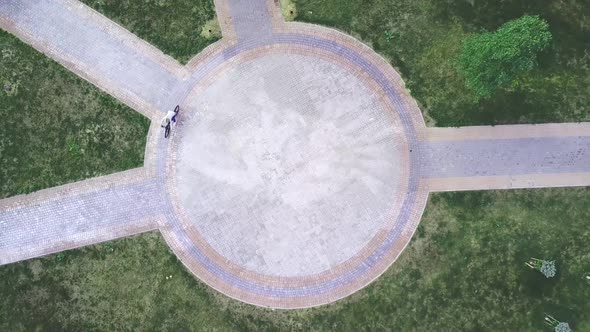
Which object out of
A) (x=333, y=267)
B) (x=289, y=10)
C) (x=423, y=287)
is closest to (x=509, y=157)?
Answer: (x=423, y=287)

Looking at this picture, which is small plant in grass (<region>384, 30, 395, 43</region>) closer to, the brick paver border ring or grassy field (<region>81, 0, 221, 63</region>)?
the brick paver border ring

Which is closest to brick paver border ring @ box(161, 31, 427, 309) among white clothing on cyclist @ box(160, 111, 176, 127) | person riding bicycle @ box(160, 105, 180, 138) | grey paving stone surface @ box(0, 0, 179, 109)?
person riding bicycle @ box(160, 105, 180, 138)

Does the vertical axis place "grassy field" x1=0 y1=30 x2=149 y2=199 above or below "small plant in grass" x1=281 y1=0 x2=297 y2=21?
below

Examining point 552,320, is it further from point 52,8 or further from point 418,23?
point 52,8

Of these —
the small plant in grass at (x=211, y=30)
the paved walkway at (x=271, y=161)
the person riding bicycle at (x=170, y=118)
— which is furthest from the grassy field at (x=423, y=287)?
the small plant in grass at (x=211, y=30)

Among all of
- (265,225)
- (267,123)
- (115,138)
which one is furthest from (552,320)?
(115,138)

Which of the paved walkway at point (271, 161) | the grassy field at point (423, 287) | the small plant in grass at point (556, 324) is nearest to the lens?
the small plant in grass at point (556, 324)

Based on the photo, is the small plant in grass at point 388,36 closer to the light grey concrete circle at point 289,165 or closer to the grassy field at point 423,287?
the light grey concrete circle at point 289,165
